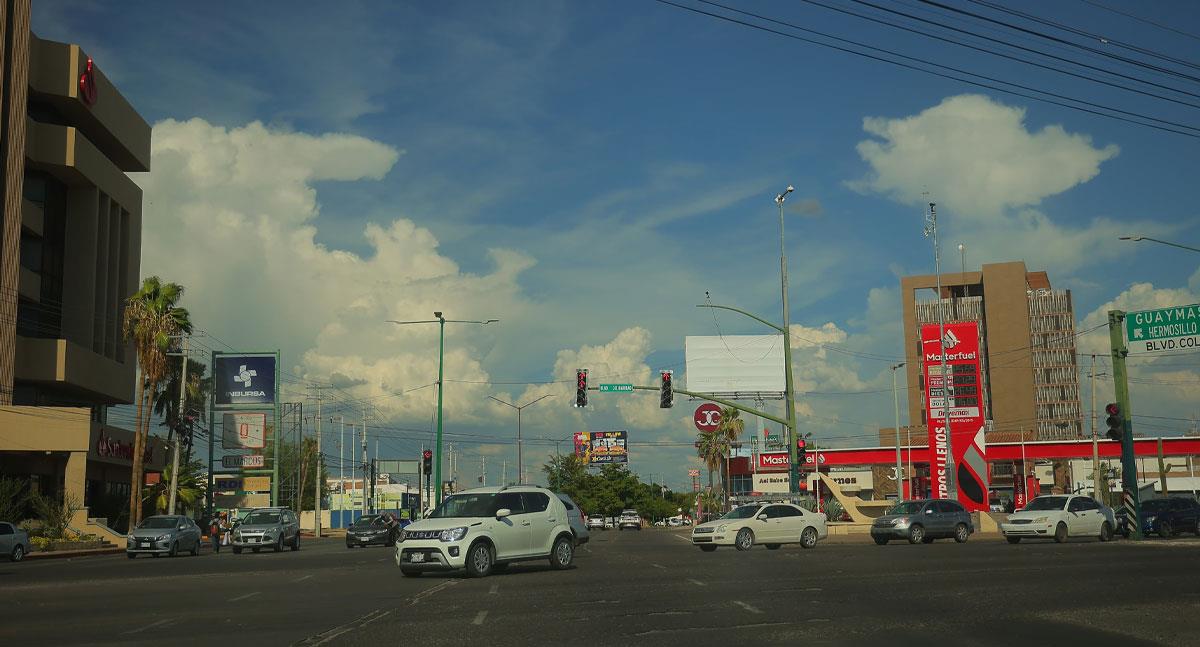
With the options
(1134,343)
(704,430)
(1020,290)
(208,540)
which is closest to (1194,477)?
(704,430)

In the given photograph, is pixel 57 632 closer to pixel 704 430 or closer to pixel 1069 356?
pixel 704 430

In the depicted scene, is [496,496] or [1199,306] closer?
[496,496]

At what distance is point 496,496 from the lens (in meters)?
22.2

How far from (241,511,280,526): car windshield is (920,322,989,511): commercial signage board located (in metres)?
34.1

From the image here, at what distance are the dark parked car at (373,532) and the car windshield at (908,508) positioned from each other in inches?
890

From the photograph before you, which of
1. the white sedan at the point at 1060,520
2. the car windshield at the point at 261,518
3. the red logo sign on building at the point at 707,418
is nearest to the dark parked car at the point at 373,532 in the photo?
the car windshield at the point at 261,518

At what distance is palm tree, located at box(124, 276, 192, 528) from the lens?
2090 inches

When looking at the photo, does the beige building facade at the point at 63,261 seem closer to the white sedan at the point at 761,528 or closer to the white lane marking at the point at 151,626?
the white sedan at the point at 761,528

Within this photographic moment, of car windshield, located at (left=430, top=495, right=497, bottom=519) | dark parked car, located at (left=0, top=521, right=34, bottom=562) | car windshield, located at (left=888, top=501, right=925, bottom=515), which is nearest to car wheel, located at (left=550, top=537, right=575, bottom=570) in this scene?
car windshield, located at (left=430, top=495, right=497, bottom=519)

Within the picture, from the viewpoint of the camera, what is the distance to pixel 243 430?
7819 centimetres

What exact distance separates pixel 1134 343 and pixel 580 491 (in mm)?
98990

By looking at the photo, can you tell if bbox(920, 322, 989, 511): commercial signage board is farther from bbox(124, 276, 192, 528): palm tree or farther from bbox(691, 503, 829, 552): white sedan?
bbox(124, 276, 192, 528): palm tree

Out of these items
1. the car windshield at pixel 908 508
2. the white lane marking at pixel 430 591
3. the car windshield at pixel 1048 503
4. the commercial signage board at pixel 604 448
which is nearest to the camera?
the white lane marking at pixel 430 591

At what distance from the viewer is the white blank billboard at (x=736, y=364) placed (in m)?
73.7
